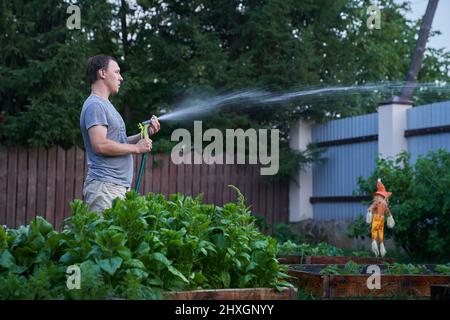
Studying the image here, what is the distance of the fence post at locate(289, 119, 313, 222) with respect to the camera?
47.2 ft

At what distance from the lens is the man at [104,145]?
17.0 ft

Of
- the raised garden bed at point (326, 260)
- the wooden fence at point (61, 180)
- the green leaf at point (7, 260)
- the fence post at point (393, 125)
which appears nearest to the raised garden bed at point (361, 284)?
the raised garden bed at point (326, 260)

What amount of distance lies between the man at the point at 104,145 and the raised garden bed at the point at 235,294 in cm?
156

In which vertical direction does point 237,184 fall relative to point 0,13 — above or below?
below

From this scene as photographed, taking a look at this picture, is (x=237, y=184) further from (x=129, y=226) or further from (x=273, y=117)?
(x=129, y=226)

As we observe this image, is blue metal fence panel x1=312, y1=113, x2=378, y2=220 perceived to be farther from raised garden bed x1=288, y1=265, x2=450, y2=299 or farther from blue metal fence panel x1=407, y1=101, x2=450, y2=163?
raised garden bed x1=288, y1=265, x2=450, y2=299

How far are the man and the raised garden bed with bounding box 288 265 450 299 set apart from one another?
55.6 inches

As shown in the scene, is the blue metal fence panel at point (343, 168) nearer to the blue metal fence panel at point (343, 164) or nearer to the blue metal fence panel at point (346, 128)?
the blue metal fence panel at point (343, 164)

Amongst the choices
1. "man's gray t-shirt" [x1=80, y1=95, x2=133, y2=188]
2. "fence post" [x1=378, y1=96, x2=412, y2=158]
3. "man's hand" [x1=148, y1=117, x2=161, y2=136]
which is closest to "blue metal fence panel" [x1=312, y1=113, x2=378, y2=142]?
"fence post" [x1=378, y1=96, x2=412, y2=158]

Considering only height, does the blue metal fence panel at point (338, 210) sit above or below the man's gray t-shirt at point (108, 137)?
below

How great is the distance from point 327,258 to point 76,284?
14.4 feet

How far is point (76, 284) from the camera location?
3.54 m
